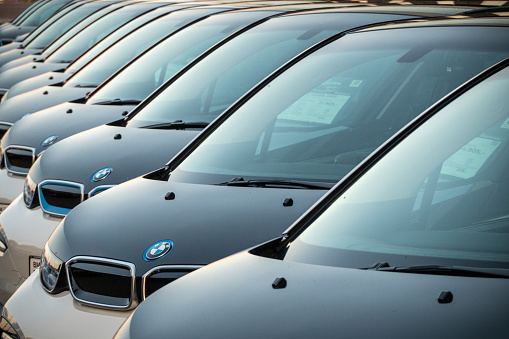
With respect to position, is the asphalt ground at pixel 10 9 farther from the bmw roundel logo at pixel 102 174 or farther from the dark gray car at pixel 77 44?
the bmw roundel logo at pixel 102 174

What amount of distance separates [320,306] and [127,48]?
6.59 metres

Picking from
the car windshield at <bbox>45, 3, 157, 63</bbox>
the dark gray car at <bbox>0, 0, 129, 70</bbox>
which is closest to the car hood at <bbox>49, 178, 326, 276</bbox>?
the car windshield at <bbox>45, 3, 157, 63</bbox>

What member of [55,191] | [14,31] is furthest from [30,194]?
[14,31]

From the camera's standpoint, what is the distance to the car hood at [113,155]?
17.0 feet

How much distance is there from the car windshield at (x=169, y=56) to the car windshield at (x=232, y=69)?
1001 mm

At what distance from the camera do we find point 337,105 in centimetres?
466

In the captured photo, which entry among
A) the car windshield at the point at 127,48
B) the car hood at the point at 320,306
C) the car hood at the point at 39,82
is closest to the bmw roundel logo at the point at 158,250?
the car hood at the point at 320,306

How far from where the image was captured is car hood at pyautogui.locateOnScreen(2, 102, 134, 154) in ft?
22.2

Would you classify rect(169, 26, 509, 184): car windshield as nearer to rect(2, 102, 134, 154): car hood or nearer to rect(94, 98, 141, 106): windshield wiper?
rect(2, 102, 134, 154): car hood

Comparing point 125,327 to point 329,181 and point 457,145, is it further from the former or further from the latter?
point 329,181

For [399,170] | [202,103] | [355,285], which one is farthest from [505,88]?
[202,103]

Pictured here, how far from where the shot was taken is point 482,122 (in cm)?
297

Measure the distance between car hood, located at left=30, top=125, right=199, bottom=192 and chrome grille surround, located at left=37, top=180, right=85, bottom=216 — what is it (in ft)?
0.11

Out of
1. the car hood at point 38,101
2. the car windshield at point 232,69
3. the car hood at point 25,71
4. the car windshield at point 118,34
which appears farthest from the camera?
the car hood at point 25,71
